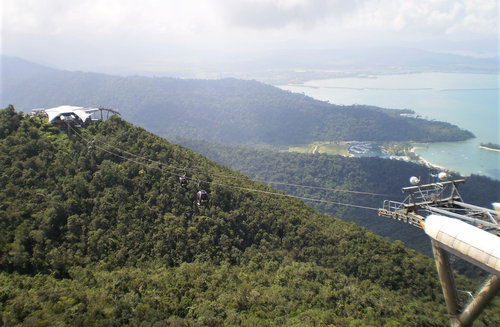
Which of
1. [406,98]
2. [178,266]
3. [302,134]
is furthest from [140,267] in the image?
[406,98]

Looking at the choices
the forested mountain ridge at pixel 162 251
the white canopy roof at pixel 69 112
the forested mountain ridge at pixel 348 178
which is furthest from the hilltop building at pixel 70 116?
the forested mountain ridge at pixel 348 178

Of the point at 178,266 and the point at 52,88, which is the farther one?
the point at 52,88

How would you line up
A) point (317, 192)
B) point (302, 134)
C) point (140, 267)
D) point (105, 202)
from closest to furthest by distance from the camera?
point (140, 267) → point (105, 202) → point (317, 192) → point (302, 134)

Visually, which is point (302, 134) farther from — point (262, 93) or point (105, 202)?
point (105, 202)

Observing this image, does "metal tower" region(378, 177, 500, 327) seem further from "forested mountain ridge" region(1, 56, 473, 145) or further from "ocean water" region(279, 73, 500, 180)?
"forested mountain ridge" region(1, 56, 473, 145)

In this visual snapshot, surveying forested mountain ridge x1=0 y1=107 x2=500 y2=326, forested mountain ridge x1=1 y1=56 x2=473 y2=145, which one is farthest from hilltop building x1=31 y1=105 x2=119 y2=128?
forested mountain ridge x1=1 y1=56 x2=473 y2=145

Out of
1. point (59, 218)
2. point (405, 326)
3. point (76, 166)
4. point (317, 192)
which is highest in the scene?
point (76, 166)
